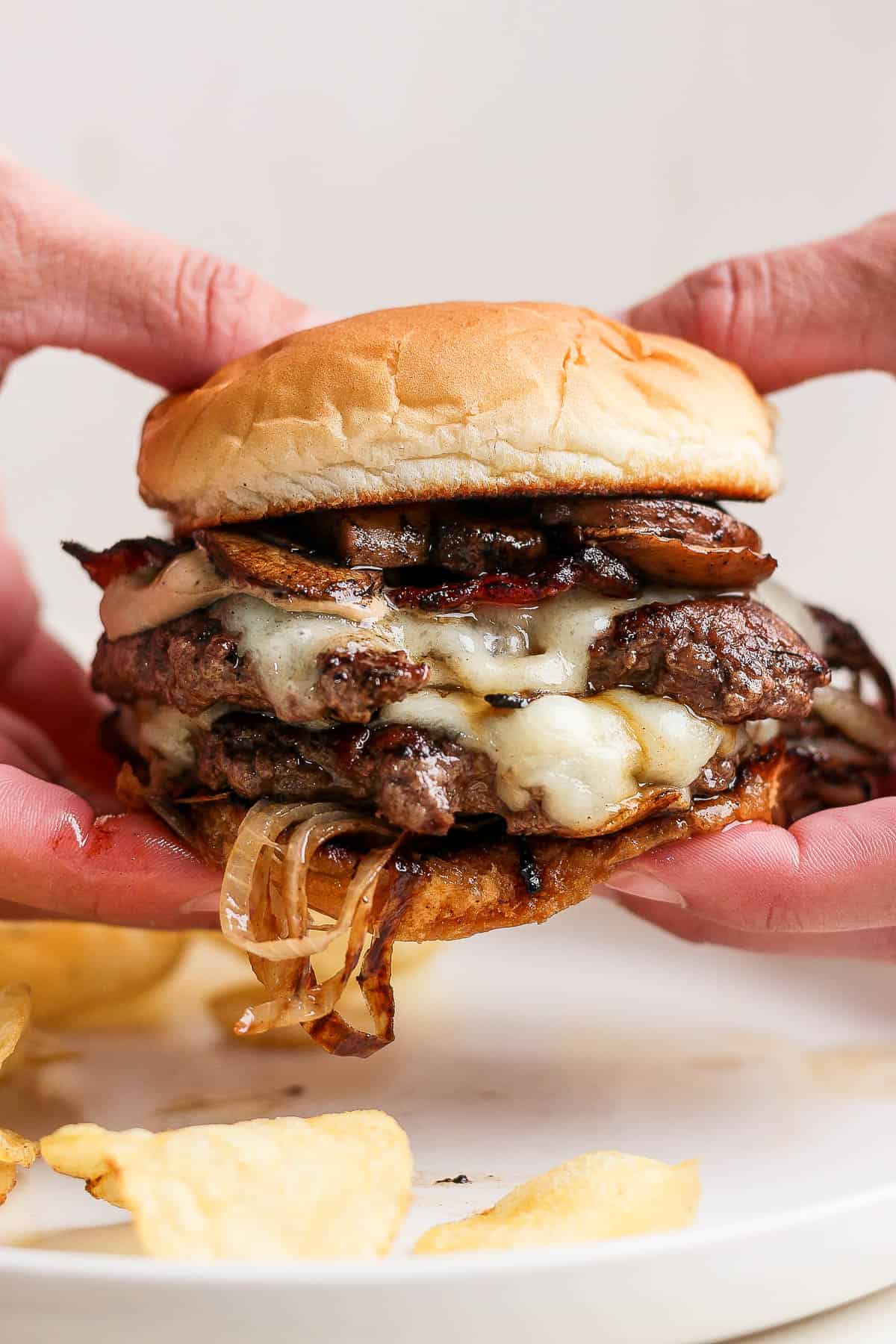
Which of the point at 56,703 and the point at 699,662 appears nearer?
the point at 699,662

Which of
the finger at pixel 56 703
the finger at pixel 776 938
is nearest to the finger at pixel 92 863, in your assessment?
the finger at pixel 776 938

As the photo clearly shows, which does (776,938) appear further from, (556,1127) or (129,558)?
(129,558)

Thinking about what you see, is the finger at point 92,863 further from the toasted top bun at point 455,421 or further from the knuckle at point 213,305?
the knuckle at point 213,305

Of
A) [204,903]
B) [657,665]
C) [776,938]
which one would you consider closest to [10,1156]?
[204,903]

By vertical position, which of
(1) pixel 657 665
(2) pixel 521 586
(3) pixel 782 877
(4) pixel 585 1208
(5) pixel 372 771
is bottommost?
(4) pixel 585 1208

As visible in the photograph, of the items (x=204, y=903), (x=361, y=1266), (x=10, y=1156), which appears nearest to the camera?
(x=361, y=1266)

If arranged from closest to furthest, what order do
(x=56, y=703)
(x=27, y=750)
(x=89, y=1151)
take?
(x=89, y=1151) → (x=27, y=750) → (x=56, y=703)

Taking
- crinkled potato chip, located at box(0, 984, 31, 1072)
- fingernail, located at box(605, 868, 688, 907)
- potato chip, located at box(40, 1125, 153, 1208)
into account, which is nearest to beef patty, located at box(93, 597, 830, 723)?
fingernail, located at box(605, 868, 688, 907)

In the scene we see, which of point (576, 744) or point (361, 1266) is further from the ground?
point (576, 744)
